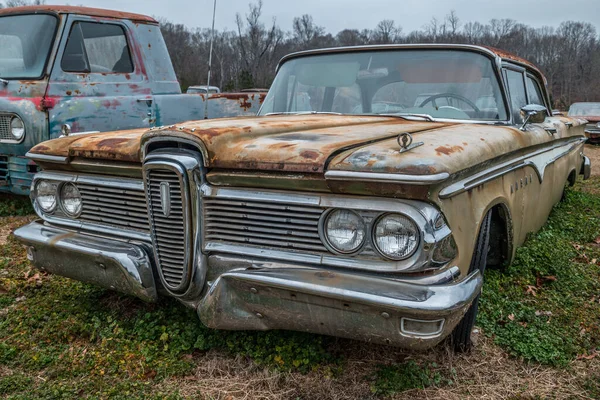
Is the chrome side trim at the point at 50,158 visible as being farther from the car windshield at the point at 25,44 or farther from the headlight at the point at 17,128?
the car windshield at the point at 25,44

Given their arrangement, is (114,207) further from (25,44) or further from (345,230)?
(25,44)

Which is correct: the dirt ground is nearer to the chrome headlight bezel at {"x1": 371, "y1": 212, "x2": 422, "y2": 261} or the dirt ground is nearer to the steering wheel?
the steering wheel

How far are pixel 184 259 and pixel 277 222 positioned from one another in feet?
1.65

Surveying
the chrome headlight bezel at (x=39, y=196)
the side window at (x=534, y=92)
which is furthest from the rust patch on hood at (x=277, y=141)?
the side window at (x=534, y=92)

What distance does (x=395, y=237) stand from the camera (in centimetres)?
226

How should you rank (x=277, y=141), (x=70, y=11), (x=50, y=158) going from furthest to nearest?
1. (x=70, y=11)
2. (x=50, y=158)
3. (x=277, y=141)

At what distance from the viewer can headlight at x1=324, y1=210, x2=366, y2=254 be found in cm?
230

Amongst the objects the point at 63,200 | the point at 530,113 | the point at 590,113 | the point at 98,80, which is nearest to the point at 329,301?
the point at 63,200

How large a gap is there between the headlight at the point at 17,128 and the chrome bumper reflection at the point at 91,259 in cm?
268

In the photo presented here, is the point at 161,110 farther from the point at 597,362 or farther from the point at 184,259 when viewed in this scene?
the point at 597,362

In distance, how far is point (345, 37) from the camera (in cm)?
6016

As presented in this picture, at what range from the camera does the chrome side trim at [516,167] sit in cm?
238

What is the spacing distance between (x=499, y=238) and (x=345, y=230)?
1.51 metres

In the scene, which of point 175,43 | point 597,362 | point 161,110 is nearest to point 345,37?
point 175,43
